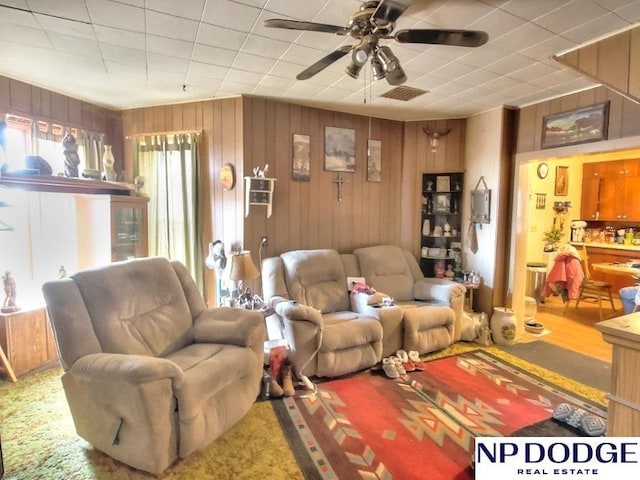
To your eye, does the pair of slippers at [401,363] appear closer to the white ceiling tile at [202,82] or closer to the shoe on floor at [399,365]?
the shoe on floor at [399,365]

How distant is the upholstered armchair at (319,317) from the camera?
8.90 feet

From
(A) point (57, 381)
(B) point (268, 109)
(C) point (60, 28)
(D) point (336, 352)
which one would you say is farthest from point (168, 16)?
(A) point (57, 381)

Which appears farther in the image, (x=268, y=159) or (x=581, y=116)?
(x=268, y=159)

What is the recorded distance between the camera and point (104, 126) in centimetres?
368

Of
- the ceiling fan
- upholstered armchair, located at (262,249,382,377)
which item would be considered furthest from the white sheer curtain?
the ceiling fan

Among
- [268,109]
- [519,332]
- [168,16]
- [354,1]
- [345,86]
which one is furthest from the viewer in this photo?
[519,332]

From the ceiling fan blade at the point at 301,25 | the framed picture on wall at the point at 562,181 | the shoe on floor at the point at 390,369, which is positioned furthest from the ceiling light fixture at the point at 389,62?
the framed picture on wall at the point at 562,181

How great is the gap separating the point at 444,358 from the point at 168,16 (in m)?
3.36

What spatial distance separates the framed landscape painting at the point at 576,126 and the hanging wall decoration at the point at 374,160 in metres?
1.67

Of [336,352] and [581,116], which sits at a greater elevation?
[581,116]

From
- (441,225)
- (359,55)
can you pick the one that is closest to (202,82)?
(359,55)

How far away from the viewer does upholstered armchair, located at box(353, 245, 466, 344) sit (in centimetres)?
337

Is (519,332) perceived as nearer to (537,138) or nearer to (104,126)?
(537,138)

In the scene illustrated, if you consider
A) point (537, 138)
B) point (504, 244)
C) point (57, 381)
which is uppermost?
point (537, 138)
